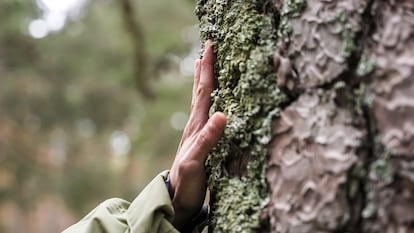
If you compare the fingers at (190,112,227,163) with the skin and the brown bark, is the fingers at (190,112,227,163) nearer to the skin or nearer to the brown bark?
the skin

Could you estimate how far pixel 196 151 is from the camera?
1.13 m

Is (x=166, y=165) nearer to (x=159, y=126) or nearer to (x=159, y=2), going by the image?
(x=159, y=126)

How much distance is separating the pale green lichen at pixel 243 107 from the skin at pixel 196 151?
2cm

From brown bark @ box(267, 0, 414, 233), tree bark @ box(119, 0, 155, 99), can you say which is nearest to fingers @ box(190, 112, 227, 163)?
brown bark @ box(267, 0, 414, 233)

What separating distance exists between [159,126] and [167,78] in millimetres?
1058

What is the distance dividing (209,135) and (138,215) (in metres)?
0.17

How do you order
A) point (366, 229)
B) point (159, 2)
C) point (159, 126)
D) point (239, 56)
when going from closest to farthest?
point (366, 229) → point (239, 56) → point (159, 126) → point (159, 2)

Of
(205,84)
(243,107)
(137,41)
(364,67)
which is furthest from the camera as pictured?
(137,41)

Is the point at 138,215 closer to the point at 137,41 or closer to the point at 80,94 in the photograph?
the point at 137,41

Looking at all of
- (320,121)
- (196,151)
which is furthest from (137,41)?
(320,121)

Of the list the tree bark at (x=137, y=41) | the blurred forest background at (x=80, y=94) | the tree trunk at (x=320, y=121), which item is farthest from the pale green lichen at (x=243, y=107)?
the blurred forest background at (x=80, y=94)

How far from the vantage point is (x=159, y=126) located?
23.5 feet

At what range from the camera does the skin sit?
111cm

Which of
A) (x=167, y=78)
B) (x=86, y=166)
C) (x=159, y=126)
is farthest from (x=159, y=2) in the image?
(x=86, y=166)
